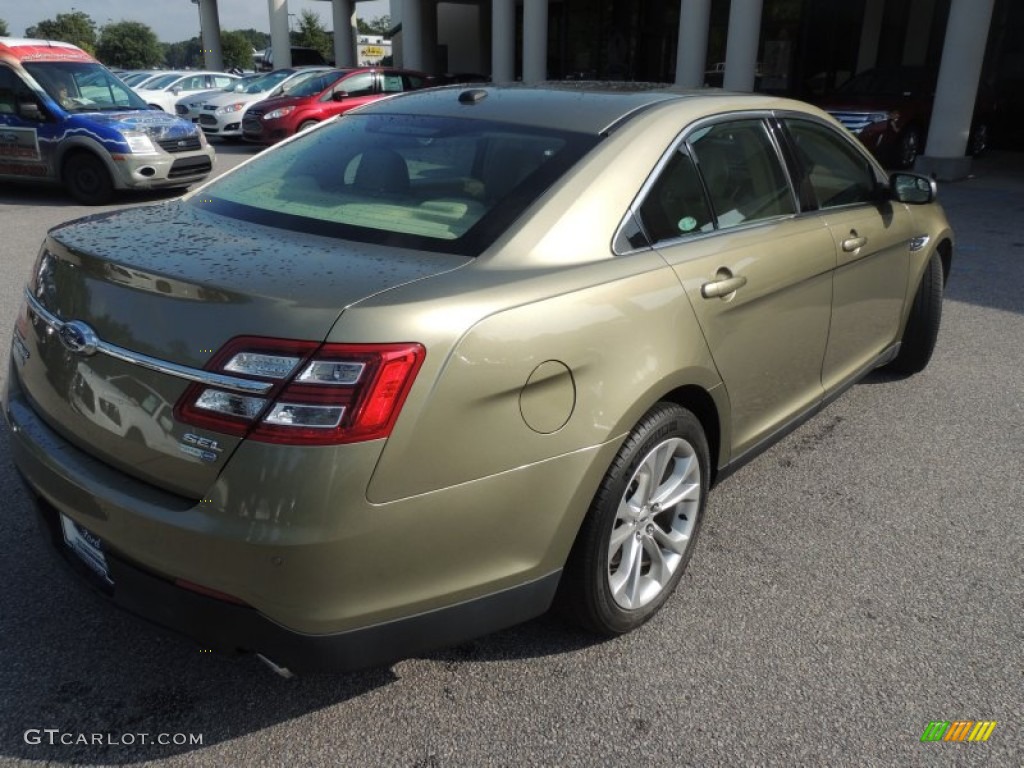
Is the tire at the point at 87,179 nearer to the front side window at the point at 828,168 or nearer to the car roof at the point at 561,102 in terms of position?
the car roof at the point at 561,102

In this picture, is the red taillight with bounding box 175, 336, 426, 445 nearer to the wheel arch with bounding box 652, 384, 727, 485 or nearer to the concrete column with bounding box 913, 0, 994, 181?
the wheel arch with bounding box 652, 384, 727, 485

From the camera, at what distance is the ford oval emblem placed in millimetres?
2117

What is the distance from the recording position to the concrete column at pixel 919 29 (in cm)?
2166

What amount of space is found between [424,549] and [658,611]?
3.65 feet

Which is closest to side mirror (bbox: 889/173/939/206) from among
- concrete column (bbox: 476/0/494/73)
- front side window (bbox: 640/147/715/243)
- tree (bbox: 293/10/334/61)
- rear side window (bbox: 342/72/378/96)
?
front side window (bbox: 640/147/715/243)

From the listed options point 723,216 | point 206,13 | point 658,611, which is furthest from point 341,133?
Result: point 206,13

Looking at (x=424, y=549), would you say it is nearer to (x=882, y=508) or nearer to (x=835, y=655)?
(x=835, y=655)

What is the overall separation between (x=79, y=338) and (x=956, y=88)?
14.5 metres

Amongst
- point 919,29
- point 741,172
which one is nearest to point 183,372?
point 741,172

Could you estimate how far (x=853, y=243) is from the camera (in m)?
3.67

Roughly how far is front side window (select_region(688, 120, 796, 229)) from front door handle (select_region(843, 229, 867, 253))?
365mm

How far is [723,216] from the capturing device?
3.02m

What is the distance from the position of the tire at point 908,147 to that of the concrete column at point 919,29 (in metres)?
8.30

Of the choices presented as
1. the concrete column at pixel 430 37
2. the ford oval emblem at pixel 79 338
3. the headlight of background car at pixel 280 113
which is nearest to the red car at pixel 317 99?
the headlight of background car at pixel 280 113
